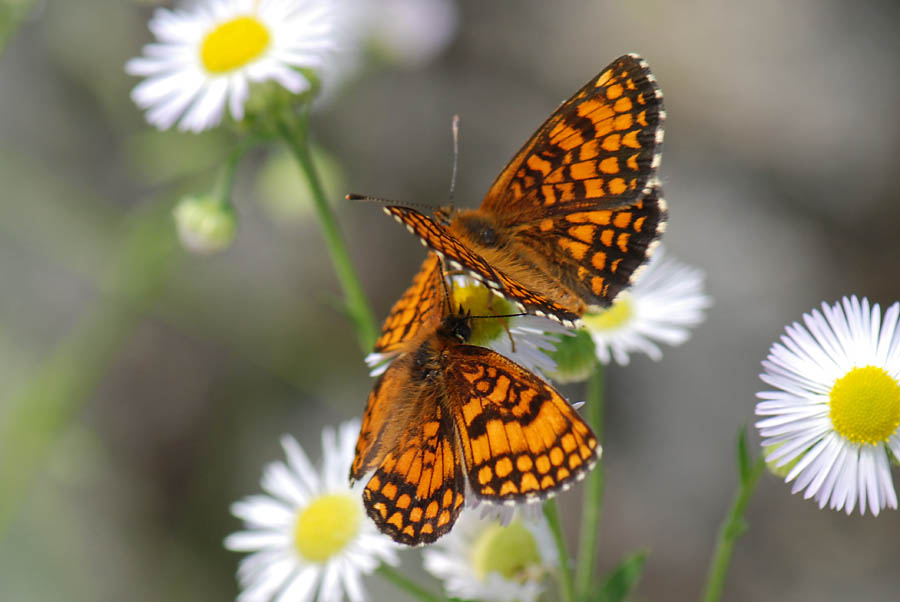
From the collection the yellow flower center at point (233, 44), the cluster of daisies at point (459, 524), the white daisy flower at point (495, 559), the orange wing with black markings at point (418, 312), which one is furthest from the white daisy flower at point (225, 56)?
the white daisy flower at point (495, 559)

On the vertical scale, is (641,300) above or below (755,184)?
below

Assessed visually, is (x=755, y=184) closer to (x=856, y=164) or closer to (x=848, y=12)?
(x=856, y=164)

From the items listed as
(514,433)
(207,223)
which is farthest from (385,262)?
(514,433)

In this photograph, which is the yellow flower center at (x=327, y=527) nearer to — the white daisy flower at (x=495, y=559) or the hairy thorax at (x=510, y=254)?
the white daisy flower at (x=495, y=559)

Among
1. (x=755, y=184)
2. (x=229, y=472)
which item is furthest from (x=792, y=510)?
(x=229, y=472)

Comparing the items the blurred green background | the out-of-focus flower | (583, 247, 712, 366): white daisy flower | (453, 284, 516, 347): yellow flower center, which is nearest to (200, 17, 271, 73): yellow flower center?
the out-of-focus flower

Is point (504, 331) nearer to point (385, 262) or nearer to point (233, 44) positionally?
point (233, 44)

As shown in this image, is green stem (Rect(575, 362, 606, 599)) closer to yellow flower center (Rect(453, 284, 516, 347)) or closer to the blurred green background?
yellow flower center (Rect(453, 284, 516, 347))
